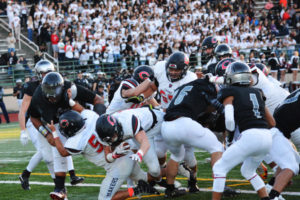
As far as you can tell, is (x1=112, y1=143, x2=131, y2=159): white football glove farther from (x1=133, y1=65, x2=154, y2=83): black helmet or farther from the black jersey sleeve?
(x1=133, y1=65, x2=154, y2=83): black helmet

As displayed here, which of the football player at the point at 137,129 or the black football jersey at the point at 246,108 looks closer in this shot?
the black football jersey at the point at 246,108

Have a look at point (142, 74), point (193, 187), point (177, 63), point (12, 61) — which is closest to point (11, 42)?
point (12, 61)

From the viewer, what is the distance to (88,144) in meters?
5.44

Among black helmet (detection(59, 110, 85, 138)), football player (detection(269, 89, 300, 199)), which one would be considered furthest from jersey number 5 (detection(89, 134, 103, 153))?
football player (detection(269, 89, 300, 199))

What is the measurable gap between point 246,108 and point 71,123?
1.74m

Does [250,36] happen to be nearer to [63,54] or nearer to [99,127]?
[63,54]

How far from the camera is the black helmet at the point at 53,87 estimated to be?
5.85 metres

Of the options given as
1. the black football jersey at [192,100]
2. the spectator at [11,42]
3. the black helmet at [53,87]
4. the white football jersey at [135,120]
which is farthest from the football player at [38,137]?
the spectator at [11,42]

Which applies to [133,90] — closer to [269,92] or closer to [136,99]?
[136,99]

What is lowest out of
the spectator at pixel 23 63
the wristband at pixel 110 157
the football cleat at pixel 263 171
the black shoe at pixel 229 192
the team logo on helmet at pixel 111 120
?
the spectator at pixel 23 63

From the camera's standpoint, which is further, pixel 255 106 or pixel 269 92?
pixel 269 92

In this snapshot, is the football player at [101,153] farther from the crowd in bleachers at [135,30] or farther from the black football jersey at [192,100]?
the crowd in bleachers at [135,30]

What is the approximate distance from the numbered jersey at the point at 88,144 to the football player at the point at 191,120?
2.26ft

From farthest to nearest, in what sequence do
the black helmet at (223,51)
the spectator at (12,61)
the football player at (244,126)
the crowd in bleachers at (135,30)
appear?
1. the crowd in bleachers at (135,30)
2. the spectator at (12,61)
3. the black helmet at (223,51)
4. the football player at (244,126)
